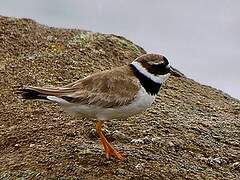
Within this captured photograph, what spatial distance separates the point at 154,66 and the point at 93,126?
7.02ft

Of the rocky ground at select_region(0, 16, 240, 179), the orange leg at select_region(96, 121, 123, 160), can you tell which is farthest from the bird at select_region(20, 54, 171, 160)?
the rocky ground at select_region(0, 16, 240, 179)

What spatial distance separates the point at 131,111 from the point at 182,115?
137 inches

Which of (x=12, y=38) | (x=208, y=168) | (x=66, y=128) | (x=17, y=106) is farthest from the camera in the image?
(x=12, y=38)

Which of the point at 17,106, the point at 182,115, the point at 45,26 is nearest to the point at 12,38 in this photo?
the point at 45,26

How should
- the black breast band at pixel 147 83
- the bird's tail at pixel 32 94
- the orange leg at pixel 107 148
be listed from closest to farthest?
the bird's tail at pixel 32 94
the black breast band at pixel 147 83
the orange leg at pixel 107 148

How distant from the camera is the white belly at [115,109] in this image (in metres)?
10.5

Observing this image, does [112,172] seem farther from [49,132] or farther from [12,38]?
[12,38]

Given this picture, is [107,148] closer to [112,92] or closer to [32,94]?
[112,92]

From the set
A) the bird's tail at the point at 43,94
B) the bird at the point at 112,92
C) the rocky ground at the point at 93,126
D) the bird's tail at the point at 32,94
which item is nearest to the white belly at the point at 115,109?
the bird at the point at 112,92

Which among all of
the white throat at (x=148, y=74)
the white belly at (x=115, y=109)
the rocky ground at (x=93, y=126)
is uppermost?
the white throat at (x=148, y=74)

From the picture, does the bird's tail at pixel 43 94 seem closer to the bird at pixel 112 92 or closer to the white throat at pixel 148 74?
the bird at pixel 112 92

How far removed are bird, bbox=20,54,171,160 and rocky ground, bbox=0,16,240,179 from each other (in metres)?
0.63

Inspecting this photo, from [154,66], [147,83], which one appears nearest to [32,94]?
[147,83]

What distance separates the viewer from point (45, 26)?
1836cm
